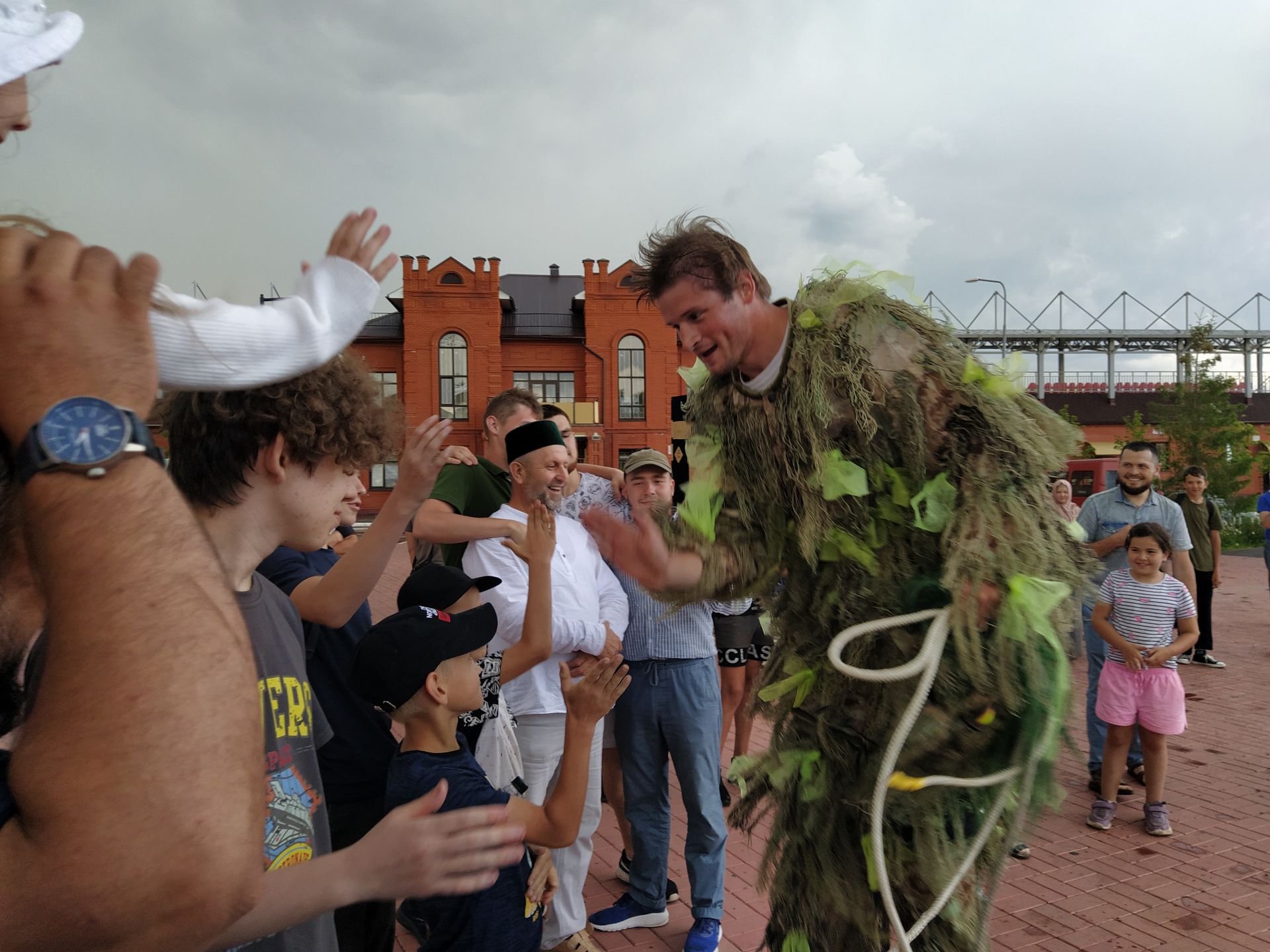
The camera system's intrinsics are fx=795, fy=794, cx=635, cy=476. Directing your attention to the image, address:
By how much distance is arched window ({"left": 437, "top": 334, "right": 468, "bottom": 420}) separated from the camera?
31.7 metres

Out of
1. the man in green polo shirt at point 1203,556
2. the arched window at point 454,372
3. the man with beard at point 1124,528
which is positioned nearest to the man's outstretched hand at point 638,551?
the man with beard at point 1124,528

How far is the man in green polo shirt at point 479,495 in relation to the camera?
3.51 meters

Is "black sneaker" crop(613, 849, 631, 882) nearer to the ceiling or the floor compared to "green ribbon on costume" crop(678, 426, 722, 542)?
nearer to the floor

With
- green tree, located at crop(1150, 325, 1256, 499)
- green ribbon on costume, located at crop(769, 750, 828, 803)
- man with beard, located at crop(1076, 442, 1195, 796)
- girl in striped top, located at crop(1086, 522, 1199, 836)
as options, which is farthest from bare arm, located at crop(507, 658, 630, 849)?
green tree, located at crop(1150, 325, 1256, 499)

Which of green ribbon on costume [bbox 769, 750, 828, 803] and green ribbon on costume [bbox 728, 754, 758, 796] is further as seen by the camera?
green ribbon on costume [bbox 728, 754, 758, 796]

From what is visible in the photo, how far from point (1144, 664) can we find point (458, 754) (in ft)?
14.2

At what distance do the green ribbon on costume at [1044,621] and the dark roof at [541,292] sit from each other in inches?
1319

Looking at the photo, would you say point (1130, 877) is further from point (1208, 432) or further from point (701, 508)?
point (1208, 432)

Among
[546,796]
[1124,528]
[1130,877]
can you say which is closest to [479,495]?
[546,796]

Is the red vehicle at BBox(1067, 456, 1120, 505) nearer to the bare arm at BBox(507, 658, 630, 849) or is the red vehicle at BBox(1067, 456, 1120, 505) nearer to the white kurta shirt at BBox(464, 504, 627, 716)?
the white kurta shirt at BBox(464, 504, 627, 716)

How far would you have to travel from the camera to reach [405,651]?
6.64 feet

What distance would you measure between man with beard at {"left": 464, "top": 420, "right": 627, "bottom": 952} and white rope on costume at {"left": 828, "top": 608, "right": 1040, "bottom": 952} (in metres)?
1.68

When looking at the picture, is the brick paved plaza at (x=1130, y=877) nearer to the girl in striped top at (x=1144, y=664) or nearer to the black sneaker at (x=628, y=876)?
the black sneaker at (x=628, y=876)

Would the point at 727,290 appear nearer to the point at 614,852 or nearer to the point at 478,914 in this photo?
the point at 478,914
